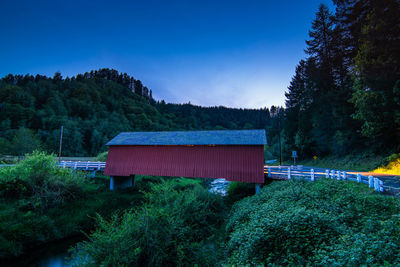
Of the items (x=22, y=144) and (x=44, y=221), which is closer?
(x=44, y=221)

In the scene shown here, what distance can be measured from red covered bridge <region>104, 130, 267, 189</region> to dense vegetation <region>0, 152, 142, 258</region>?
3231mm

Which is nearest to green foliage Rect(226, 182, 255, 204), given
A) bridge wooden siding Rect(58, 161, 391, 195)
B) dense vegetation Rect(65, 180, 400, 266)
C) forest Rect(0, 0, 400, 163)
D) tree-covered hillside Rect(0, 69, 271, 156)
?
bridge wooden siding Rect(58, 161, 391, 195)

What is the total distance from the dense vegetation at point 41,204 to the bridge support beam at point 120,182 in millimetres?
2079

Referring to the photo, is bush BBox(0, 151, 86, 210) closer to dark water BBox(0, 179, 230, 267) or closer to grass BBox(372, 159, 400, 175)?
dark water BBox(0, 179, 230, 267)

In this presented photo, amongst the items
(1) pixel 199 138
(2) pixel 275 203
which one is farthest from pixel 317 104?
(2) pixel 275 203

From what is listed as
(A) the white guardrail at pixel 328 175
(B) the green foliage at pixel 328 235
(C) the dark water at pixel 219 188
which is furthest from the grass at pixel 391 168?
(C) the dark water at pixel 219 188

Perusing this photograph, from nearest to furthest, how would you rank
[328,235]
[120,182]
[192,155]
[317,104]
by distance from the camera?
[328,235] < [192,155] < [120,182] < [317,104]

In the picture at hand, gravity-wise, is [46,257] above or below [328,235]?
below

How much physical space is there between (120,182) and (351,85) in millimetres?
25749

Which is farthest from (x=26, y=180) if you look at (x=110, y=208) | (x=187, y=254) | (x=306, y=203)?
(x=306, y=203)

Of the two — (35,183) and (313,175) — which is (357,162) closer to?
(313,175)

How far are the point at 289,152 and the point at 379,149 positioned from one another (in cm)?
1633

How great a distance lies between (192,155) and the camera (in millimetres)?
15570

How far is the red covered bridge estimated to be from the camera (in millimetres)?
14273
